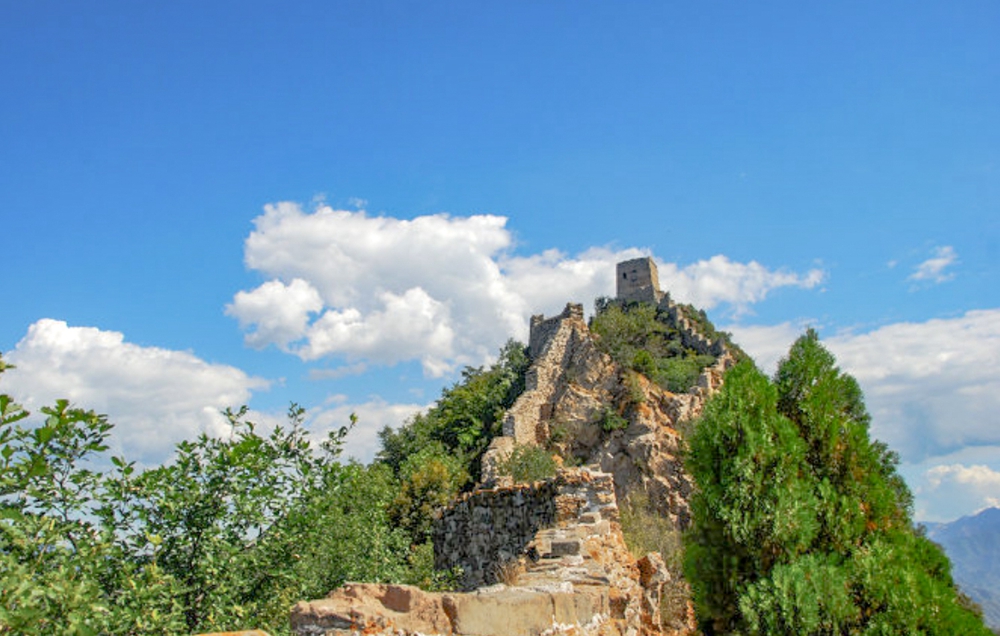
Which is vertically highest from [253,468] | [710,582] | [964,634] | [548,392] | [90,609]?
[548,392]

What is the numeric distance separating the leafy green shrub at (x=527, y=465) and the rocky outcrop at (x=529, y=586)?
9.12 meters

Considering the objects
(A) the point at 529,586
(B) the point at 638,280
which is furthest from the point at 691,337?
(A) the point at 529,586

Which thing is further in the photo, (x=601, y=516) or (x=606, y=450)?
(x=606, y=450)

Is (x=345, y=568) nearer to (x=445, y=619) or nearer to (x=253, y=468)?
(x=253, y=468)

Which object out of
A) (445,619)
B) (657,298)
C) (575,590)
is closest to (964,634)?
(575,590)

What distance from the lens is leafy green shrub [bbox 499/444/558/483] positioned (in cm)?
2243

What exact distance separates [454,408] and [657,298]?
37.0 m

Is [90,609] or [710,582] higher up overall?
[90,609]

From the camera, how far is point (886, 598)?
665 centimetres

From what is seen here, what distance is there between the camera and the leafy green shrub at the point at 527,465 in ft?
73.6

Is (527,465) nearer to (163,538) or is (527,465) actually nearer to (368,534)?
(368,534)

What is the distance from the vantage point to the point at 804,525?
6898 millimetres

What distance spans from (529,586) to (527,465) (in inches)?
694

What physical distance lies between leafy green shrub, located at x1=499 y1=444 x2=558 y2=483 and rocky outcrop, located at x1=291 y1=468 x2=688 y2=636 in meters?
9.12
